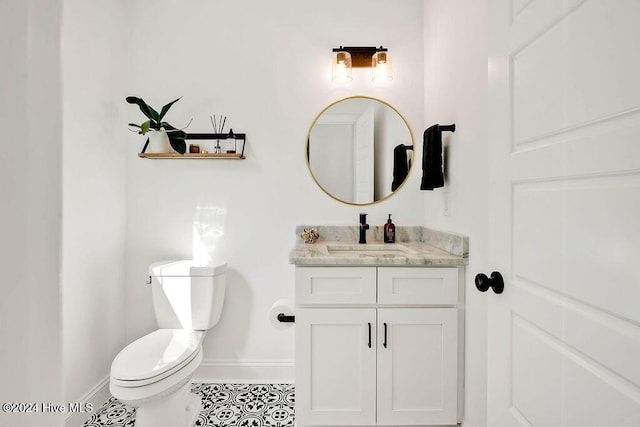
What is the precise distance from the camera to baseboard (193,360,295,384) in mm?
2172

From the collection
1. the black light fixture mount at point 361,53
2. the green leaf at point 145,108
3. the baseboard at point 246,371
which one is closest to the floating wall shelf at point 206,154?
the green leaf at point 145,108

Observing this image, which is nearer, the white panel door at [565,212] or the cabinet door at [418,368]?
the white panel door at [565,212]

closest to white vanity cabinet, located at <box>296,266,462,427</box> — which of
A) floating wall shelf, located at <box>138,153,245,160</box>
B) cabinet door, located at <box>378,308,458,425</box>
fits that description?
cabinet door, located at <box>378,308,458,425</box>

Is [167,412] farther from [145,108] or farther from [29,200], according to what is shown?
[29,200]

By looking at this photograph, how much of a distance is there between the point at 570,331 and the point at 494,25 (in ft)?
3.05

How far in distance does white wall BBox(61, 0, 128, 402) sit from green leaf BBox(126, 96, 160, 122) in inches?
8.0

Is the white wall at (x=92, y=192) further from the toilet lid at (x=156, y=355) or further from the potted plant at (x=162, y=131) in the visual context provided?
the toilet lid at (x=156, y=355)

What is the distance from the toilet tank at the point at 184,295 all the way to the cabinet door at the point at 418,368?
3.43 feet

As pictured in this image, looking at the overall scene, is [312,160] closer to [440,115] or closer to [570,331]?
[440,115]

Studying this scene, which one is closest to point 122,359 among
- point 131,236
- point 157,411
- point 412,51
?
point 157,411

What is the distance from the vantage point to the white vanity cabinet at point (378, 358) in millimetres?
1549

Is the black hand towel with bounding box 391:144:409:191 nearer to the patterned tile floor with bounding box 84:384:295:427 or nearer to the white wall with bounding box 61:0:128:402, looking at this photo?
the patterned tile floor with bounding box 84:384:295:427

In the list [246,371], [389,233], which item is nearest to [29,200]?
[389,233]

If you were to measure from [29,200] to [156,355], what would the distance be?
164 cm
